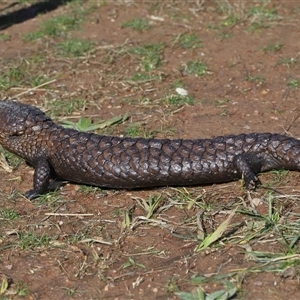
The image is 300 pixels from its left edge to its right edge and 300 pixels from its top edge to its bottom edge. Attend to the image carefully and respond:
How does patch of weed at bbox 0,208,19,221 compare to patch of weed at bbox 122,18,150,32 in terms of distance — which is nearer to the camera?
patch of weed at bbox 0,208,19,221

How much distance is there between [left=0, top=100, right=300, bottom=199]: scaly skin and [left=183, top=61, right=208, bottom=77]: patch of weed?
221 cm

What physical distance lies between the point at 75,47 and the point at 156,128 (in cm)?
236

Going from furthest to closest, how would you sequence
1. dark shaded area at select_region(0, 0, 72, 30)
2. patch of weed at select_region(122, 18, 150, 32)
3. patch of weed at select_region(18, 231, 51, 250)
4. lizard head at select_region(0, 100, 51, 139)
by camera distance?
dark shaded area at select_region(0, 0, 72, 30), patch of weed at select_region(122, 18, 150, 32), lizard head at select_region(0, 100, 51, 139), patch of weed at select_region(18, 231, 51, 250)

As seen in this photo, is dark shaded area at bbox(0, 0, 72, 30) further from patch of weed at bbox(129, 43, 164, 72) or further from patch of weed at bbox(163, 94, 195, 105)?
patch of weed at bbox(163, 94, 195, 105)

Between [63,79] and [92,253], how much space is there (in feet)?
11.7

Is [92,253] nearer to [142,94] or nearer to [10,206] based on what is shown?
[10,206]

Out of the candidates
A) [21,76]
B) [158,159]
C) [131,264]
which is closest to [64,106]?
[21,76]

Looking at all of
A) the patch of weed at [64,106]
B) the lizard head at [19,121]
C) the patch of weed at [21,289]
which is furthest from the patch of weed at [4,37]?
the patch of weed at [21,289]

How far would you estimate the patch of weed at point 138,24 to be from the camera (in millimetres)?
9760

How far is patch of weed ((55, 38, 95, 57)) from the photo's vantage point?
9273 millimetres

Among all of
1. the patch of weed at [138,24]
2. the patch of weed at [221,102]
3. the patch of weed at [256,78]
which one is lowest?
the patch of weed at [256,78]

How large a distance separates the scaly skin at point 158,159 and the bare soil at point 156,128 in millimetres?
125

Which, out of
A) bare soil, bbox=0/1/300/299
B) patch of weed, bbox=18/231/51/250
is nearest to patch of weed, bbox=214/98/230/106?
bare soil, bbox=0/1/300/299

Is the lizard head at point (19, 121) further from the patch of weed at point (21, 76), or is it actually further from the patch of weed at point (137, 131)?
the patch of weed at point (21, 76)
